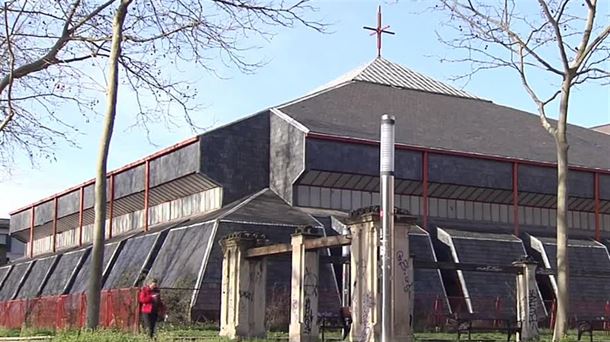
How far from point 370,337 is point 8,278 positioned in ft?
195

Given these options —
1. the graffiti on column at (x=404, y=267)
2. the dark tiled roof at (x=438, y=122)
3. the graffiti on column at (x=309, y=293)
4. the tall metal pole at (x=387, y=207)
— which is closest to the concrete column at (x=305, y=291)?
the graffiti on column at (x=309, y=293)

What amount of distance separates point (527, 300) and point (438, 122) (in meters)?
33.0

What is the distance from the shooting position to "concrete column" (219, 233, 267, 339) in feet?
77.9

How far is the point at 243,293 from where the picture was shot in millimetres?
23828

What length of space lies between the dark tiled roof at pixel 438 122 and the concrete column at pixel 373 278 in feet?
94.2

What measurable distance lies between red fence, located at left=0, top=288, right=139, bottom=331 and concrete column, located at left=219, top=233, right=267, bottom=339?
15.3 ft

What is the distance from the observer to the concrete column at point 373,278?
18844 millimetres

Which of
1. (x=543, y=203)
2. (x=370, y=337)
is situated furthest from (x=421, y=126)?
(x=370, y=337)

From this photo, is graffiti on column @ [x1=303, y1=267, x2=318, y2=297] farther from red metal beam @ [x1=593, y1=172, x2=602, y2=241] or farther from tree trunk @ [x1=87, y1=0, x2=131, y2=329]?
red metal beam @ [x1=593, y1=172, x2=602, y2=241]

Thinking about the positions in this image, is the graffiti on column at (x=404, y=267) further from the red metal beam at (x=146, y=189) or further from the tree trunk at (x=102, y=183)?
the red metal beam at (x=146, y=189)

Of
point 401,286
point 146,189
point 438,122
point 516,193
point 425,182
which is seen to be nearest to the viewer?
point 401,286

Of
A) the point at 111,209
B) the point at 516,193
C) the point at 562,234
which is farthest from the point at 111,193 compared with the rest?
the point at 562,234

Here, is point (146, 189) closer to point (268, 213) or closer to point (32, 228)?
point (268, 213)

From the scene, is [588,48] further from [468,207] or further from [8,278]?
[8,278]
